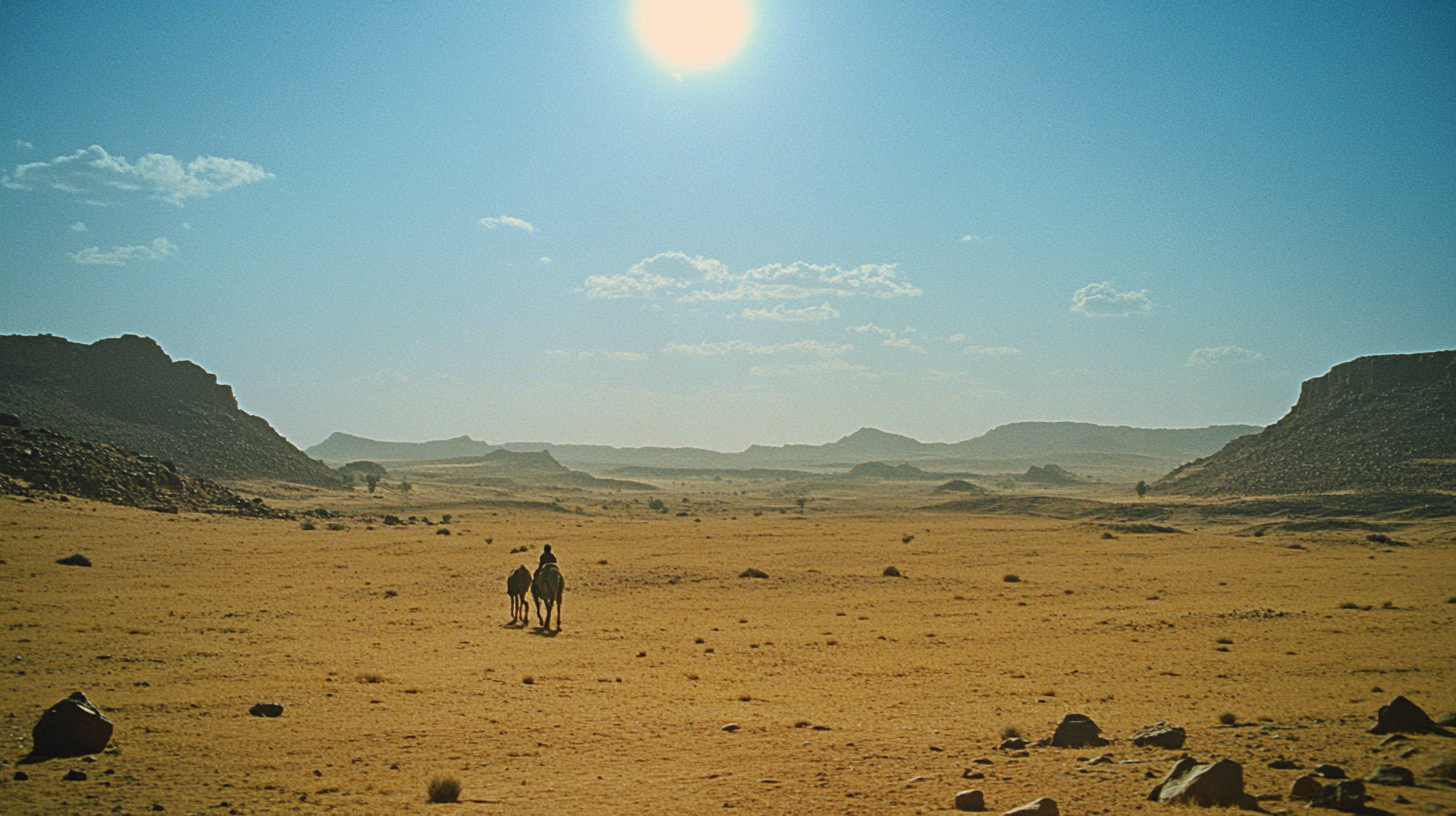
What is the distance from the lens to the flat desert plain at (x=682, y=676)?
999 cm

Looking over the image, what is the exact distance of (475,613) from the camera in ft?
88.2

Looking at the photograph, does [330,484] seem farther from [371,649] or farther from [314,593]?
[371,649]

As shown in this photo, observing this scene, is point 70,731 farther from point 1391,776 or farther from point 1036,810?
point 1391,776

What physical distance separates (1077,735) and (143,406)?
374ft

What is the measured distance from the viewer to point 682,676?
17578mm

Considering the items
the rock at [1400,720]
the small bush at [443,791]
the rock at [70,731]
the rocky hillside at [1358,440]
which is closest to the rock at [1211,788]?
the rock at [1400,720]

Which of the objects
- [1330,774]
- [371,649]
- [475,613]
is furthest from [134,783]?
[475,613]

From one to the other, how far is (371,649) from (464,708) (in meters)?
6.73

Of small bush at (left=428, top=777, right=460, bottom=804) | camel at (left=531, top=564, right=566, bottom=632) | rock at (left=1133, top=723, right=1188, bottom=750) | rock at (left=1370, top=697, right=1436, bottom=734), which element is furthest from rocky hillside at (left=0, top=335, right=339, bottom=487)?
rock at (left=1370, top=697, right=1436, bottom=734)

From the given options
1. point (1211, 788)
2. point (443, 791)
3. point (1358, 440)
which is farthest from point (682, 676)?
point (1358, 440)

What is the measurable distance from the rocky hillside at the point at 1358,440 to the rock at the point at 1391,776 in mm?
82887

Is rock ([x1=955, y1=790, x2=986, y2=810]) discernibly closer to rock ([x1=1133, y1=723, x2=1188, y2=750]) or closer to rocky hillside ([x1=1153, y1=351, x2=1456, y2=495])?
rock ([x1=1133, y1=723, x2=1188, y2=750])

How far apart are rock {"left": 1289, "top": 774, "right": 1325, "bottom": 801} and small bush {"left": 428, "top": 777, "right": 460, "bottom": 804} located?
909 cm

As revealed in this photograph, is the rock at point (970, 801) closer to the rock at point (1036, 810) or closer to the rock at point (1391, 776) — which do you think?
the rock at point (1036, 810)
